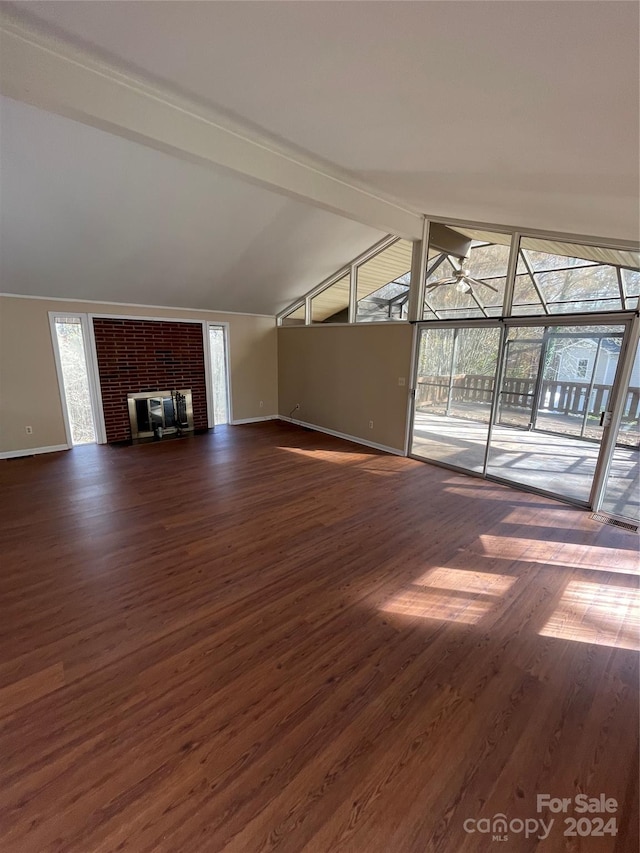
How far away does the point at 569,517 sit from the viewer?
11.5 feet

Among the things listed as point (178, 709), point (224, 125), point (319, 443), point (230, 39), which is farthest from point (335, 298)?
point (178, 709)

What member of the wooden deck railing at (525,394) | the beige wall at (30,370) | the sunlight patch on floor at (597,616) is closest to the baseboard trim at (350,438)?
the wooden deck railing at (525,394)

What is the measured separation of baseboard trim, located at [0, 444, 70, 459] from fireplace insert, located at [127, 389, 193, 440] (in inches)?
41.2

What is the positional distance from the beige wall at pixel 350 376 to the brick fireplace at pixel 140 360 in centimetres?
187

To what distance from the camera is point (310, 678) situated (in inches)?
70.5

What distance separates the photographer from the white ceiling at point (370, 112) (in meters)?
1.41

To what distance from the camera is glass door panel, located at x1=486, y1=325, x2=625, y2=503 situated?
3.72 meters

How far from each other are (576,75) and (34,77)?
2754 millimetres

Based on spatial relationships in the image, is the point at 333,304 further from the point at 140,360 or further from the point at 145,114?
the point at 145,114

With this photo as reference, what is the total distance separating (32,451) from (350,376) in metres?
5.05

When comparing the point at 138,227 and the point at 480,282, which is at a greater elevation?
the point at 138,227

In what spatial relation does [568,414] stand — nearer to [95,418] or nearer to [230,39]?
[230,39]

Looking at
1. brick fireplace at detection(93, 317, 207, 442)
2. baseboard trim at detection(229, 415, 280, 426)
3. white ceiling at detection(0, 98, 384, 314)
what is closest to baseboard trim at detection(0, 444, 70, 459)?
brick fireplace at detection(93, 317, 207, 442)

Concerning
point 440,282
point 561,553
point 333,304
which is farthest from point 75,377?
point 561,553
